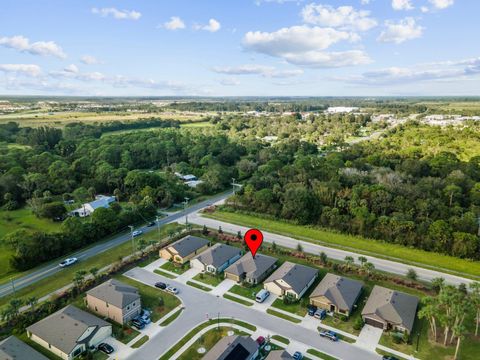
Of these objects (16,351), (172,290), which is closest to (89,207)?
(172,290)

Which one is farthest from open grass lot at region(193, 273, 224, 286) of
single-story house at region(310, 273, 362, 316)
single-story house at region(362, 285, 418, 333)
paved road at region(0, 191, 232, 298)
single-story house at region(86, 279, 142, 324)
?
single-story house at region(362, 285, 418, 333)

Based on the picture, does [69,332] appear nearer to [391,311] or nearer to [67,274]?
[67,274]

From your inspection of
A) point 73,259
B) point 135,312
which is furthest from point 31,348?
point 73,259

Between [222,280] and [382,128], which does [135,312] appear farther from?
[382,128]

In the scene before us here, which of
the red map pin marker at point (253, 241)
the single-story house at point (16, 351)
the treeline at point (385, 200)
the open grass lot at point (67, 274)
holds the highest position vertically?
the treeline at point (385, 200)

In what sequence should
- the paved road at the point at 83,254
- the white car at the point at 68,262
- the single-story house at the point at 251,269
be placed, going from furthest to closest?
the white car at the point at 68,262, the single-story house at the point at 251,269, the paved road at the point at 83,254

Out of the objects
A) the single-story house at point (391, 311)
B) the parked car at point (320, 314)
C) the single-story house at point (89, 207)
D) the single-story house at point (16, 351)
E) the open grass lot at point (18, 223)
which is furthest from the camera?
the single-story house at point (89, 207)

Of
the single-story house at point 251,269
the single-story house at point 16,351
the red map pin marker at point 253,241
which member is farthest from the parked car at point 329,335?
the single-story house at point 16,351

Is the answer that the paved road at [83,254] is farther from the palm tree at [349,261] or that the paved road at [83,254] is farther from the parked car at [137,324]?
the palm tree at [349,261]

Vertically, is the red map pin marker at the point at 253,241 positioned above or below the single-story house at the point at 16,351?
above
